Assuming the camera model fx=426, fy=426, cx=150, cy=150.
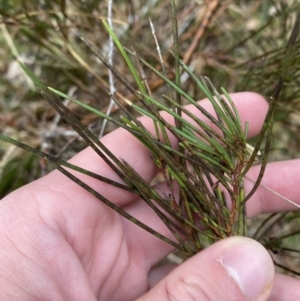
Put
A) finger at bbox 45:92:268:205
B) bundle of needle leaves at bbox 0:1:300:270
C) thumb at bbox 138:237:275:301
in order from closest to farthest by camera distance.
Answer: bundle of needle leaves at bbox 0:1:300:270
thumb at bbox 138:237:275:301
finger at bbox 45:92:268:205

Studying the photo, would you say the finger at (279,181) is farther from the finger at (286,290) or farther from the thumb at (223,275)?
the thumb at (223,275)

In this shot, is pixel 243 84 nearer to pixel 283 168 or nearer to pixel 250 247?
pixel 283 168

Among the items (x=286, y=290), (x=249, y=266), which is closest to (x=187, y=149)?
(x=249, y=266)

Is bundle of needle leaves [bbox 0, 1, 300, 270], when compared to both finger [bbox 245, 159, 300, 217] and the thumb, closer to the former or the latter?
the thumb

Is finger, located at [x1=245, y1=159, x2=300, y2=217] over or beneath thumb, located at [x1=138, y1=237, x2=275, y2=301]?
beneath

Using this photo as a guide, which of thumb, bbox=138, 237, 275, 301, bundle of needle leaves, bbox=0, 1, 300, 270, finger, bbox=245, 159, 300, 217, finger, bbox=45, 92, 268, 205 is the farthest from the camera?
finger, bbox=245, 159, 300, 217

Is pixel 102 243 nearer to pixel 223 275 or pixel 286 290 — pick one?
pixel 223 275

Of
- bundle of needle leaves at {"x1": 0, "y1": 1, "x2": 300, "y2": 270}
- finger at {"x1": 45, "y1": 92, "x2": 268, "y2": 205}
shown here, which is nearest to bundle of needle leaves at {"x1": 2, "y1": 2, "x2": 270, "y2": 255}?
bundle of needle leaves at {"x1": 0, "y1": 1, "x2": 300, "y2": 270}
